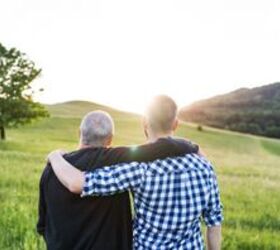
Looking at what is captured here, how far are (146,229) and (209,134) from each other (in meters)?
86.9

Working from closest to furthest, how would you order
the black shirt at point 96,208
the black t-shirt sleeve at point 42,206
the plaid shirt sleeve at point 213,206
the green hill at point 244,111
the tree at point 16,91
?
the black shirt at point 96,208 → the plaid shirt sleeve at point 213,206 → the black t-shirt sleeve at point 42,206 → the tree at point 16,91 → the green hill at point 244,111

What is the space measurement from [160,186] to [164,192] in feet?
0.17

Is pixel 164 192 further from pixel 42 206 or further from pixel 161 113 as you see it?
pixel 42 206

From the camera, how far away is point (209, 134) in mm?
91625

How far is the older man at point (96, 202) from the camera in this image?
509 cm

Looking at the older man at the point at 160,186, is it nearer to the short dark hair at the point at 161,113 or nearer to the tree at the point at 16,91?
the short dark hair at the point at 161,113

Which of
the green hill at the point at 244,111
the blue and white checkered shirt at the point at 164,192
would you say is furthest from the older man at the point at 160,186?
the green hill at the point at 244,111

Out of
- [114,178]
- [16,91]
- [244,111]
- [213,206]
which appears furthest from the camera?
[244,111]

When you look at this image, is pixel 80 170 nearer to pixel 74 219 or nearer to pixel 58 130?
pixel 74 219

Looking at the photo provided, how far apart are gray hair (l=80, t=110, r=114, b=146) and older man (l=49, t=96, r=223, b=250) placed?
0.81 feet

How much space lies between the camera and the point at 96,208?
519 centimetres

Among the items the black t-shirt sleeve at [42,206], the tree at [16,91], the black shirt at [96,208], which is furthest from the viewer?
the tree at [16,91]

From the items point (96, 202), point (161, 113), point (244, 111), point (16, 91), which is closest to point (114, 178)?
point (96, 202)

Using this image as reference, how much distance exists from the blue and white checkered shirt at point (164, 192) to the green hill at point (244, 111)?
10610 cm
